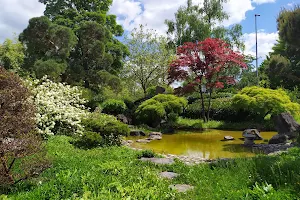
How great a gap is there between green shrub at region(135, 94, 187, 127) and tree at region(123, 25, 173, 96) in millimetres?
8986

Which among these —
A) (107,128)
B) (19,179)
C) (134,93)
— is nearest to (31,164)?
(19,179)

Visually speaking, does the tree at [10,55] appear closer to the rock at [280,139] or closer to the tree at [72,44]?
the tree at [72,44]

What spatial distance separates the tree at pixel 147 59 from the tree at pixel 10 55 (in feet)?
26.2

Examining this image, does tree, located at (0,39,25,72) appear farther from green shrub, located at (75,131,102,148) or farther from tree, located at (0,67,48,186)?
tree, located at (0,67,48,186)

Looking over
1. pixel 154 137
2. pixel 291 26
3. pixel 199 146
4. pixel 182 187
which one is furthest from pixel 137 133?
pixel 182 187

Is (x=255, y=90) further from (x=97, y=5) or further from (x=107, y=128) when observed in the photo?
(x=97, y=5)

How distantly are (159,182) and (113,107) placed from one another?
10907 millimetres

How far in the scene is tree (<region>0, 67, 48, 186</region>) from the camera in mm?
3709

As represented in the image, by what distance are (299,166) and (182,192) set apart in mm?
1640

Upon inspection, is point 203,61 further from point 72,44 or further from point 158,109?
point 72,44

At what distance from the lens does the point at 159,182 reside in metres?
3.96

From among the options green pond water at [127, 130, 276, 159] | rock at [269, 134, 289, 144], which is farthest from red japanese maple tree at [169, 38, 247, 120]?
rock at [269, 134, 289, 144]

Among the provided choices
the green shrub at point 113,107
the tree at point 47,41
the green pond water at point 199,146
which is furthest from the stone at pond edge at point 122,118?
the tree at point 47,41

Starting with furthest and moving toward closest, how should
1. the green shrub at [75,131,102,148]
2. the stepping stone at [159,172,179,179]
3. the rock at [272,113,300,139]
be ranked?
the rock at [272,113,300,139], the green shrub at [75,131,102,148], the stepping stone at [159,172,179,179]
